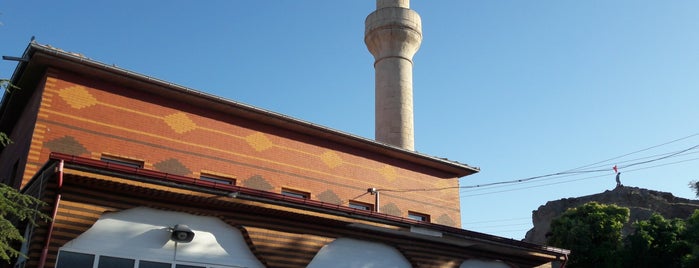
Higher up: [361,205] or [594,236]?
[594,236]

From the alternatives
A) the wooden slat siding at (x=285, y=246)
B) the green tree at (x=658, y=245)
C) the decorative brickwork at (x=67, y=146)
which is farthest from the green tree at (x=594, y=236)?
the decorative brickwork at (x=67, y=146)

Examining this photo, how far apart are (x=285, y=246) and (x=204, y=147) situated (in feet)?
20.6

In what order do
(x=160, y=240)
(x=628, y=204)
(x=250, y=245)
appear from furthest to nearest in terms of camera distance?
(x=628, y=204)
(x=250, y=245)
(x=160, y=240)

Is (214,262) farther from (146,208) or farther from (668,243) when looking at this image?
(668,243)

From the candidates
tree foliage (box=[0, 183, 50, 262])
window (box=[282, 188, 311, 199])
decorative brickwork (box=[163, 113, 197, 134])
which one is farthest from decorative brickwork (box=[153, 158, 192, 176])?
tree foliage (box=[0, 183, 50, 262])

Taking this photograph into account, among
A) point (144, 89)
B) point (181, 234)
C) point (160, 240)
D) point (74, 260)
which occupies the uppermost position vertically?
point (144, 89)

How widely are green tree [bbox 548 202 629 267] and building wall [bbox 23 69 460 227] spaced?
1492 centimetres

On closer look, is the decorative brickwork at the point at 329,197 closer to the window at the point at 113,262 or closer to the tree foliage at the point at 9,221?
the window at the point at 113,262

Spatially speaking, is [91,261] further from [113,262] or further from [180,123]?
[180,123]

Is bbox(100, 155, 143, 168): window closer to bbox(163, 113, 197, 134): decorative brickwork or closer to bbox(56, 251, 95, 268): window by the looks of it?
bbox(163, 113, 197, 134): decorative brickwork

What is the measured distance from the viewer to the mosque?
9766mm

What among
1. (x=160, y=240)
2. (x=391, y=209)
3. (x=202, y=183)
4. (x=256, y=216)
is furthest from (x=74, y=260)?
(x=391, y=209)

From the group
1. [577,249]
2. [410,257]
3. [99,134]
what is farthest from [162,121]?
[577,249]

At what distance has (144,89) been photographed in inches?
632
